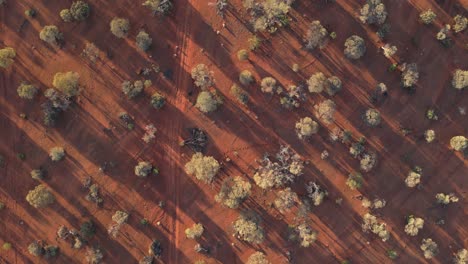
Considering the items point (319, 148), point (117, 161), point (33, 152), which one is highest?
point (319, 148)

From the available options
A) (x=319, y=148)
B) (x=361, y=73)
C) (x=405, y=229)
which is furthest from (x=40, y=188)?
(x=405, y=229)

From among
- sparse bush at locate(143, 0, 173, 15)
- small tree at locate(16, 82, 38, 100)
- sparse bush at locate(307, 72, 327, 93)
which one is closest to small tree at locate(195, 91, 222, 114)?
sparse bush at locate(143, 0, 173, 15)

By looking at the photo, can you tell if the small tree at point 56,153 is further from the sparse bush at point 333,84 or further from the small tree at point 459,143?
the small tree at point 459,143

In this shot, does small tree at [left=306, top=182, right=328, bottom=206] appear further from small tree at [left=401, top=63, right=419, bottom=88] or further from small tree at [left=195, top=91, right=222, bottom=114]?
small tree at [left=401, top=63, right=419, bottom=88]

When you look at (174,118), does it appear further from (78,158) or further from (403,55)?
(403,55)

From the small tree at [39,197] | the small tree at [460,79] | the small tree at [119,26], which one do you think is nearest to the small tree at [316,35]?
the small tree at [460,79]

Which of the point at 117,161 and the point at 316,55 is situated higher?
the point at 316,55
